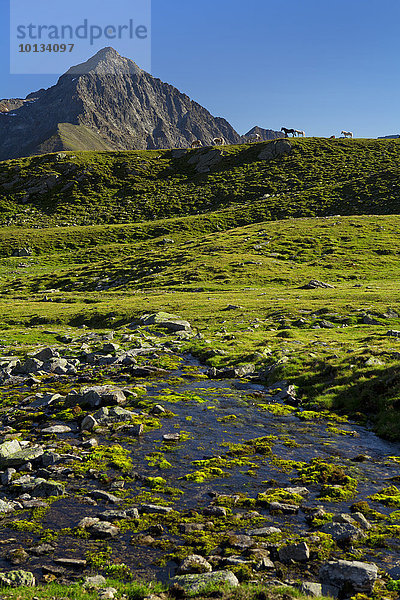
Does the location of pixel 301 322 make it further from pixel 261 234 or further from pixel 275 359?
pixel 261 234

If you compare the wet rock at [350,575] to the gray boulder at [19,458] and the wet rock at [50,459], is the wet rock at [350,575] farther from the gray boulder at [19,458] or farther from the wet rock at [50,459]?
the gray boulder at [19,458]

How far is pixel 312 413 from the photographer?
20125mm

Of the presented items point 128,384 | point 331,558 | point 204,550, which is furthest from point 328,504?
point 128,384

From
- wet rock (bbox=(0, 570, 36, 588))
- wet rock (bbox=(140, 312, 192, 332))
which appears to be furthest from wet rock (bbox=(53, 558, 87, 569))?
wet rock (bbox=(140, 312, 192, 332))

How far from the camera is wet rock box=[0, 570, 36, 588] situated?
28.2ft

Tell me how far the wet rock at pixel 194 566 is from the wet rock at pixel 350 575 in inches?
103

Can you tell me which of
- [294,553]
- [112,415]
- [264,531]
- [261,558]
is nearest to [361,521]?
[294,553]

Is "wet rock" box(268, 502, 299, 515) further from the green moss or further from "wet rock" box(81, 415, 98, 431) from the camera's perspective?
"wet rock" box(81, 415, 98, 431)

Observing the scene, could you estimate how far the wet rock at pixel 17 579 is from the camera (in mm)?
8594

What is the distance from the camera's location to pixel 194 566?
9406 mm

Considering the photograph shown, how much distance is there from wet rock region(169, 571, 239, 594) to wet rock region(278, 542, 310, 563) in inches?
59.3

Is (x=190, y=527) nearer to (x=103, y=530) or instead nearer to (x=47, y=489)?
(x=103, y=530)

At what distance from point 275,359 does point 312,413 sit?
24.0 feet

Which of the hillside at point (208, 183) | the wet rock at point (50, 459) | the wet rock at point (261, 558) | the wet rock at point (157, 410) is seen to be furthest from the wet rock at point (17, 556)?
the hillside at point (208, 183)
